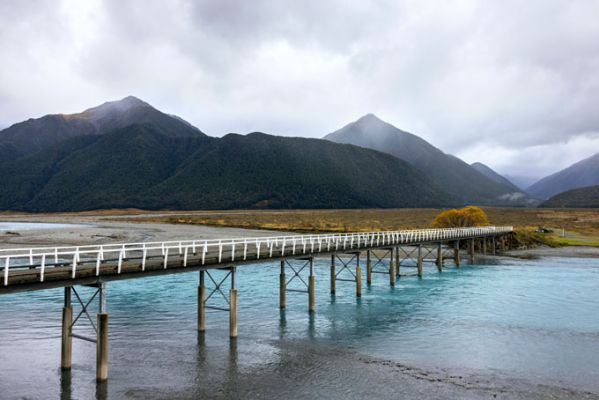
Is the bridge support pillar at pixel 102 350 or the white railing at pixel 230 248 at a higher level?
the white railing at pixel 230 248

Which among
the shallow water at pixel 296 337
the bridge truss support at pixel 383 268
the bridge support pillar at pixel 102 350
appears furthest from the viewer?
the bridge truss support at pixel 383 268

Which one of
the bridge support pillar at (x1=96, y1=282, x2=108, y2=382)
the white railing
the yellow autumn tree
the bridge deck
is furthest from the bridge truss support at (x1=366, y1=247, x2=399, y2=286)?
the bridge support pillar at (x1=96, y1=282, x2=108, y2=382)

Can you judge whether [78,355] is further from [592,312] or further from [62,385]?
[592,312]

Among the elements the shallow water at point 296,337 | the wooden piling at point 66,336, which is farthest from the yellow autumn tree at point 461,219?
the wooden piling at point 66,336

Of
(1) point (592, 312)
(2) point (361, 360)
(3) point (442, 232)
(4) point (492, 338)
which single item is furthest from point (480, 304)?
(3) point (442, 232)

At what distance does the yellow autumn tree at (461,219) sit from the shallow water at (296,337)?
5545 cm

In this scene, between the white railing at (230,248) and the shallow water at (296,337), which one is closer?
the white railing at (230,248)

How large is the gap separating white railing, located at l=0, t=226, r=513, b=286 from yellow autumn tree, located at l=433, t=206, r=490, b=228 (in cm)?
1627

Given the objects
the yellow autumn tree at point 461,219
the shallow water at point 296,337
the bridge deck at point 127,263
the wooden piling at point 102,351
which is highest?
the yellow autumn tree at point 461,219

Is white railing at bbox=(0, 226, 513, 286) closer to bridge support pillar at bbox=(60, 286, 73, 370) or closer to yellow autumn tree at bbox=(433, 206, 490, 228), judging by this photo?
bridge support pillar at bbox=(60, 286, 73, 370)

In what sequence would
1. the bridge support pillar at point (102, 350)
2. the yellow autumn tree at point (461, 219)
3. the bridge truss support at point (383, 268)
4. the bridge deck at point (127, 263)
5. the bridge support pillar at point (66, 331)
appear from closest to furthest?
the bridge deck at point (127, 263) < the bridge support pillar at point (102, 350) < the bridge support pillar at point (66, 331) < the bridge truss support at point (383, 268) < the yellow autumn tree at point (461, 219)

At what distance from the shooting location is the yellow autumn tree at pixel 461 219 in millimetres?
104750

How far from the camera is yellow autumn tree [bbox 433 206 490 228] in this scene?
10475cm

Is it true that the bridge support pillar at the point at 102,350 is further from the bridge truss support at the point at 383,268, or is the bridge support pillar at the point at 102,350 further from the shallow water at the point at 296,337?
the bridge truss support at the point at 383,268
